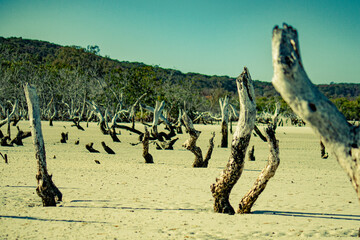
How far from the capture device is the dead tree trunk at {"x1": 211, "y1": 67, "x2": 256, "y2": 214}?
5711 mm

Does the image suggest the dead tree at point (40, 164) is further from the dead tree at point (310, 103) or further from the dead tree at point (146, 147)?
the dead tree at point (146, 147)

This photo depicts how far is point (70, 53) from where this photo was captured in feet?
246

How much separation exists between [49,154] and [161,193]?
7.48m

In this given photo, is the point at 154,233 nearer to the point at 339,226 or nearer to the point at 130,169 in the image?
the point at 339,226

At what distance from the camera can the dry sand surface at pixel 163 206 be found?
16.3ft

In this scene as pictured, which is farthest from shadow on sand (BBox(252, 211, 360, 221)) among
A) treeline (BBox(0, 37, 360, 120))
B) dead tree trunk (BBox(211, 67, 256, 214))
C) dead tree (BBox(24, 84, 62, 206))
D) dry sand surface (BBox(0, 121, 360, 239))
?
treeline (BBox(0, 37, 360, 120))

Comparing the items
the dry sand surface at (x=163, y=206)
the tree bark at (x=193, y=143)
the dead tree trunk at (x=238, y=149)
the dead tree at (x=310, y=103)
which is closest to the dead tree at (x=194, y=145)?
the tree bark at (x=193, y=143)

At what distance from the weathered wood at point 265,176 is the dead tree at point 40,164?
286 centimetres

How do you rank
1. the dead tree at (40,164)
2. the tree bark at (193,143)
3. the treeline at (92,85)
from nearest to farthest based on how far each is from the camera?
the dead tree at (40,164) < the tree bark at (193,143) < the treeline at (92,85)

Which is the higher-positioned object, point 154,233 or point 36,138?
point 36,138

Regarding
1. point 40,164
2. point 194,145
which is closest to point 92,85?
point 194,145

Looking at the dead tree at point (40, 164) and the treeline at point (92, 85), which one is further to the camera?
the treeline at point (92, 85)

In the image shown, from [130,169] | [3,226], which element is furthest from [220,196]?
[130,169]

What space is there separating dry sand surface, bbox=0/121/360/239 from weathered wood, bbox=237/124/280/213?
0.18 metres
